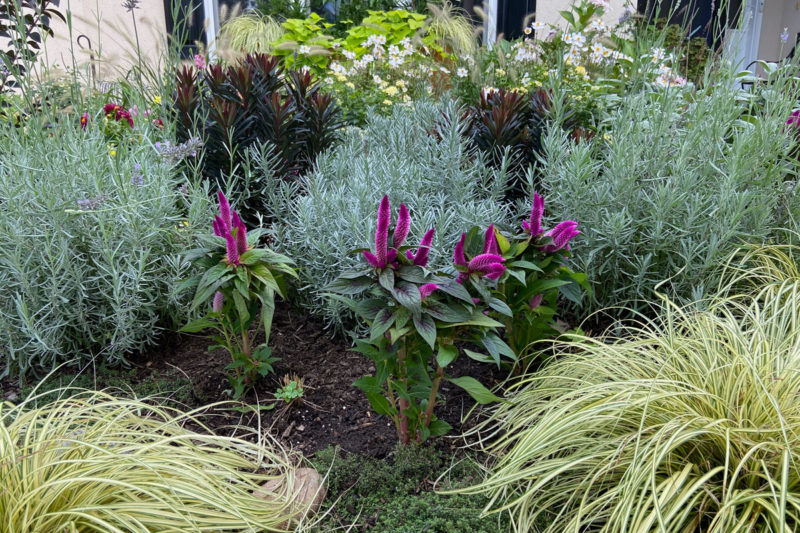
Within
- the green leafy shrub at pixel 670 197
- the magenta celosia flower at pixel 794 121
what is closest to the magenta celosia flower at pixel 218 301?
the green leafy shrub at pixel 670 197

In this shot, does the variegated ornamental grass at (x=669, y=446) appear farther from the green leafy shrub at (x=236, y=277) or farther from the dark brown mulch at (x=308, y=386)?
the green leafy shrub at (x=236, y=277)

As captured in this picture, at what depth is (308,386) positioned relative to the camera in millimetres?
2443

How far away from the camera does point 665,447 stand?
146 cm

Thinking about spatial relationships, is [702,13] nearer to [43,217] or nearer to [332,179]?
[332,179]

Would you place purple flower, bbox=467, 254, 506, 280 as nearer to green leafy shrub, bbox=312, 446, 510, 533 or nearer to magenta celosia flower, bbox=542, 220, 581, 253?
magenta celosia flower, bbox=542, 220, 581, 253

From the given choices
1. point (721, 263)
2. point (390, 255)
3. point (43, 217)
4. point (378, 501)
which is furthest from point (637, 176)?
point (43, 217)

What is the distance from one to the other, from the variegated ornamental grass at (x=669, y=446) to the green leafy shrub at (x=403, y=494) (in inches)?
3.6

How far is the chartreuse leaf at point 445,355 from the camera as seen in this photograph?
5.74 feet

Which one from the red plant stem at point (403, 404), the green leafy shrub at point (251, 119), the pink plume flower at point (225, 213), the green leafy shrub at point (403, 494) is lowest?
the green leafy shrub at point (403, 494)

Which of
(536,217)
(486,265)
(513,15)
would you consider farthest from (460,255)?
(513,15)

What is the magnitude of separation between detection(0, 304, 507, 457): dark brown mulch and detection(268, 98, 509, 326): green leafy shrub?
0.17 metres

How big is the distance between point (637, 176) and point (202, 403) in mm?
2022

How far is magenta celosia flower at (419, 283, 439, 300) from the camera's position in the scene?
66.3 inches

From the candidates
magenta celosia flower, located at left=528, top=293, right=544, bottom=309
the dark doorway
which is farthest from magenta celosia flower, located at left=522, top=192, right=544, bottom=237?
the dark doorway
